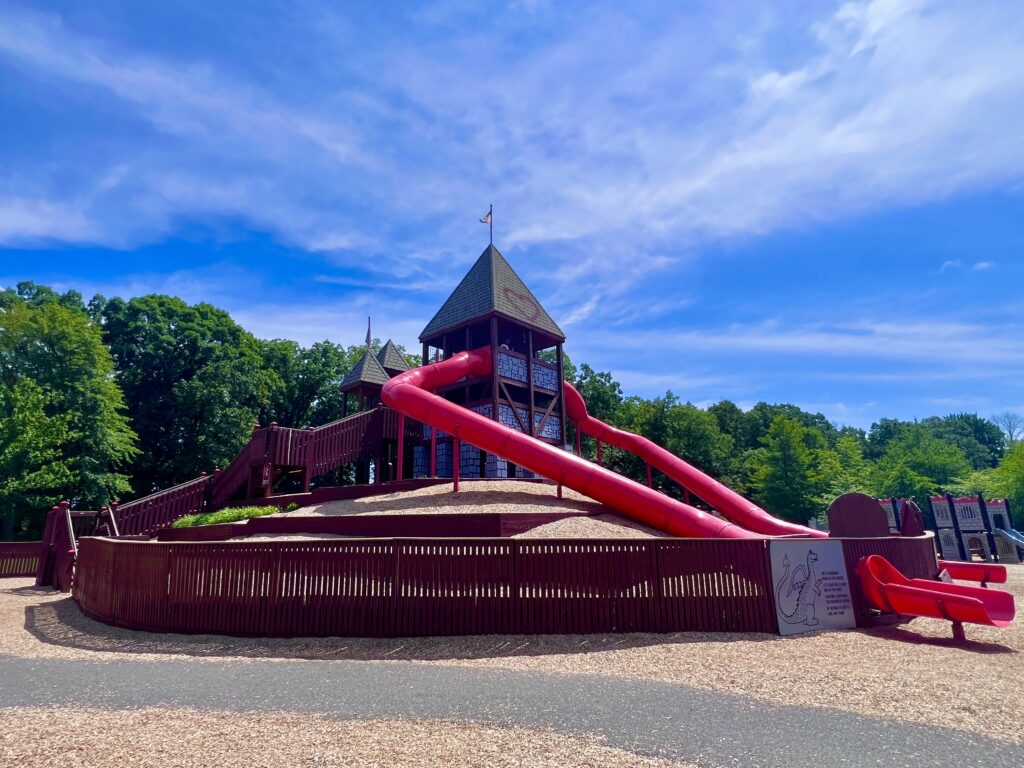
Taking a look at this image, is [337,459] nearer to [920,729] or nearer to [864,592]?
[864,592]

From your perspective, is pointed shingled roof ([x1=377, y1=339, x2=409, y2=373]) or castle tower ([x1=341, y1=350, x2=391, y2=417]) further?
pointed shingled roof ([x1=377, y1=339, x2=409, y2=373])

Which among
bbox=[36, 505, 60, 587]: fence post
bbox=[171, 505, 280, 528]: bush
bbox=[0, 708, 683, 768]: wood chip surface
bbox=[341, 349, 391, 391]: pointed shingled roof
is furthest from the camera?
bbox=[341, 349, 391, 391]: pointed shingled roof

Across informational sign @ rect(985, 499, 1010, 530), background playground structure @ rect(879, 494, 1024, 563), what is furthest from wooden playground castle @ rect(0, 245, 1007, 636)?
informational sign @ rect(985, 499, 1010, 530)

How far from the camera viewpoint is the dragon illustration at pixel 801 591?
8039 millimetres

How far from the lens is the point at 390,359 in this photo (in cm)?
2980

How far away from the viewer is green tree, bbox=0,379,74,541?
2186 centimetres

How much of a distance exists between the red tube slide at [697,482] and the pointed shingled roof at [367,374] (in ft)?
27.7

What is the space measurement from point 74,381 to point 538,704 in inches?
1212

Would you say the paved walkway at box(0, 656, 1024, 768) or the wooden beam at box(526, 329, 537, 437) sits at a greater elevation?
the wooden beam at box(526, 329, 537, 437)

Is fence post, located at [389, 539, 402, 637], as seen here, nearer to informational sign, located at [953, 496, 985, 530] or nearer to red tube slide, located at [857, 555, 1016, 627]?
red tube slide, located at [857, 555, 1016, 627]

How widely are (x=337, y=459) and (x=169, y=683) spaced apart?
14.5 meters

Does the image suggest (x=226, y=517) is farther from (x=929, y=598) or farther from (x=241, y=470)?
(x=929, y=598)

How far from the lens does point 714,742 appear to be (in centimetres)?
435

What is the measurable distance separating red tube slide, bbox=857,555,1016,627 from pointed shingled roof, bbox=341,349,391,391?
65.9 ft
